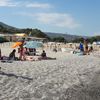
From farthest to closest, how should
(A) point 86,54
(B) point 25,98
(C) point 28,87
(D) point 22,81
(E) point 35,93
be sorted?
1. (A) point 86,54
2. (D) point 22,81
3. (C) point 28,87
4. (E) point 35,93
5. (B) point 25,98

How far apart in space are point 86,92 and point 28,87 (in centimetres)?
188

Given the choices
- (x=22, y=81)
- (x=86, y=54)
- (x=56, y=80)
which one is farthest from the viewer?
(x=86, y=54)

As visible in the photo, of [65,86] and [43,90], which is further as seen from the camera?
[65,86]

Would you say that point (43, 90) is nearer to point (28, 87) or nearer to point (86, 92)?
point (28, 87)

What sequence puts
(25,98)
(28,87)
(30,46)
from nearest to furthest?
(25,98) < (28,87) < (30,46)

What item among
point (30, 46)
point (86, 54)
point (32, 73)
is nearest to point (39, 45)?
point (30, 46)

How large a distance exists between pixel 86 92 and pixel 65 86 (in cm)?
91

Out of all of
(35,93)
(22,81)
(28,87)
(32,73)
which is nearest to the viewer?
(35,93)

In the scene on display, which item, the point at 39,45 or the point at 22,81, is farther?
the point at 39,45

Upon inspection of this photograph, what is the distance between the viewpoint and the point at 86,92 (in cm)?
1158

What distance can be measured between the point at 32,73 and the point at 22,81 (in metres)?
2.57

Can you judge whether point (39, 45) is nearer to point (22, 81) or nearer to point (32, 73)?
point (32, 73)

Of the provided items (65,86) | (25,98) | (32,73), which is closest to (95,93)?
(65,86)

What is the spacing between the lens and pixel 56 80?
13406 millimetres
